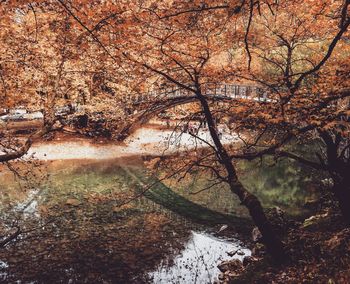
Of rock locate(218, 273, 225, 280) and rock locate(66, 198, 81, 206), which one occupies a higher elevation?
rock locate(218, 273, 225, 280)

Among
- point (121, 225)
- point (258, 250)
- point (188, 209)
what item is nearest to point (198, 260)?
point (258, 250)

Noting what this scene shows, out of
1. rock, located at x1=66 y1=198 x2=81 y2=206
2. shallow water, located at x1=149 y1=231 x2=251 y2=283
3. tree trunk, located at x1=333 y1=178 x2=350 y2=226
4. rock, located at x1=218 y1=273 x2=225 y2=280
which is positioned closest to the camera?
tree trunk, located at x1=333 y1=178 x2=350 y2=226

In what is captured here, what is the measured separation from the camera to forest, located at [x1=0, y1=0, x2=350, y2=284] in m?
8.44

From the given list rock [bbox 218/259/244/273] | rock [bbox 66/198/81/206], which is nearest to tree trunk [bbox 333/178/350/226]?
rock [bbox 218/259/244/273]

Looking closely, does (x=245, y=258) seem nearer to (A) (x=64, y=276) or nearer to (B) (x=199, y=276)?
(B) (x=199, y=276)

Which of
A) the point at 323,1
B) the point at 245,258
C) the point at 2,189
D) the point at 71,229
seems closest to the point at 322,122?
the point at 323,1

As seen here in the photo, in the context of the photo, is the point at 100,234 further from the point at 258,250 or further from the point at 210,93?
the point at 210,93

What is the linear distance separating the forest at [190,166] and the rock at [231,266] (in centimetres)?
5

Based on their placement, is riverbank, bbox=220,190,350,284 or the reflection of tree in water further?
the reflection of tree in water

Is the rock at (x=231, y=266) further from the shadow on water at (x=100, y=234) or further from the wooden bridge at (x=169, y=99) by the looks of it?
the wooden bridge at (x=169, y=99)

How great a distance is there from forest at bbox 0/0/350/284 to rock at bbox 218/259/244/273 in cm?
5

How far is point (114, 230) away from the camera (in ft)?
44.6

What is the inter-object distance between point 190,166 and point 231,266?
15.3 feet

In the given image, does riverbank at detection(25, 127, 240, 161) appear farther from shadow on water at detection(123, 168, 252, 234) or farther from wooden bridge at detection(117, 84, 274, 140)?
shadow on water at detection(123, 168, 252, 234)
